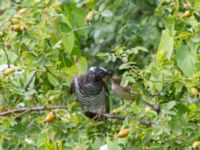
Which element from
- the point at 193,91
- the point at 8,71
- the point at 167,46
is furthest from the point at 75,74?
the point at 193,91

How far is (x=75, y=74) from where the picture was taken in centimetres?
298

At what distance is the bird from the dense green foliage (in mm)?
46

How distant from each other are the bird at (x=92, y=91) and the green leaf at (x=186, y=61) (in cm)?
40

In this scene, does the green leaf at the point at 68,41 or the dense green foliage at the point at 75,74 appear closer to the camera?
the dense green foliage at the point at 75,74

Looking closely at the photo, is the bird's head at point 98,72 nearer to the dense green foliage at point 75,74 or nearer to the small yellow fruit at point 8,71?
the dense green foliage at point 75,74

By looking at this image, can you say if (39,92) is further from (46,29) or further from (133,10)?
(133,10)

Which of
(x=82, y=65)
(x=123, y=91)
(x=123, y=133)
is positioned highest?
(x=82, y=65)

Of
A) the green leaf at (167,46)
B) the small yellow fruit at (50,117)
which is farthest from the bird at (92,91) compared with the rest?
the green leaf at (167,46)

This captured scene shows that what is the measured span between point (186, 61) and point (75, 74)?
0.52 m

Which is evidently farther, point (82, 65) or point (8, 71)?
point (82, 65)

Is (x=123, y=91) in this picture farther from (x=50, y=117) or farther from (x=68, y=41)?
(x=50, y=117)

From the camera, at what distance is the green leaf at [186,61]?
2.62 m

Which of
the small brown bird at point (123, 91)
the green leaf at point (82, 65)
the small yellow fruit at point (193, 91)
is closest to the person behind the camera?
the small yellow fruit at point (193, 91)

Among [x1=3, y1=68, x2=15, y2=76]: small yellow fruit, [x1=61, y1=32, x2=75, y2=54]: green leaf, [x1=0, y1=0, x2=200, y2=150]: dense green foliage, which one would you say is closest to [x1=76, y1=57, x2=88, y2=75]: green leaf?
[x1=0, y1=0, x2=200, y2=150]: dense green foliage
